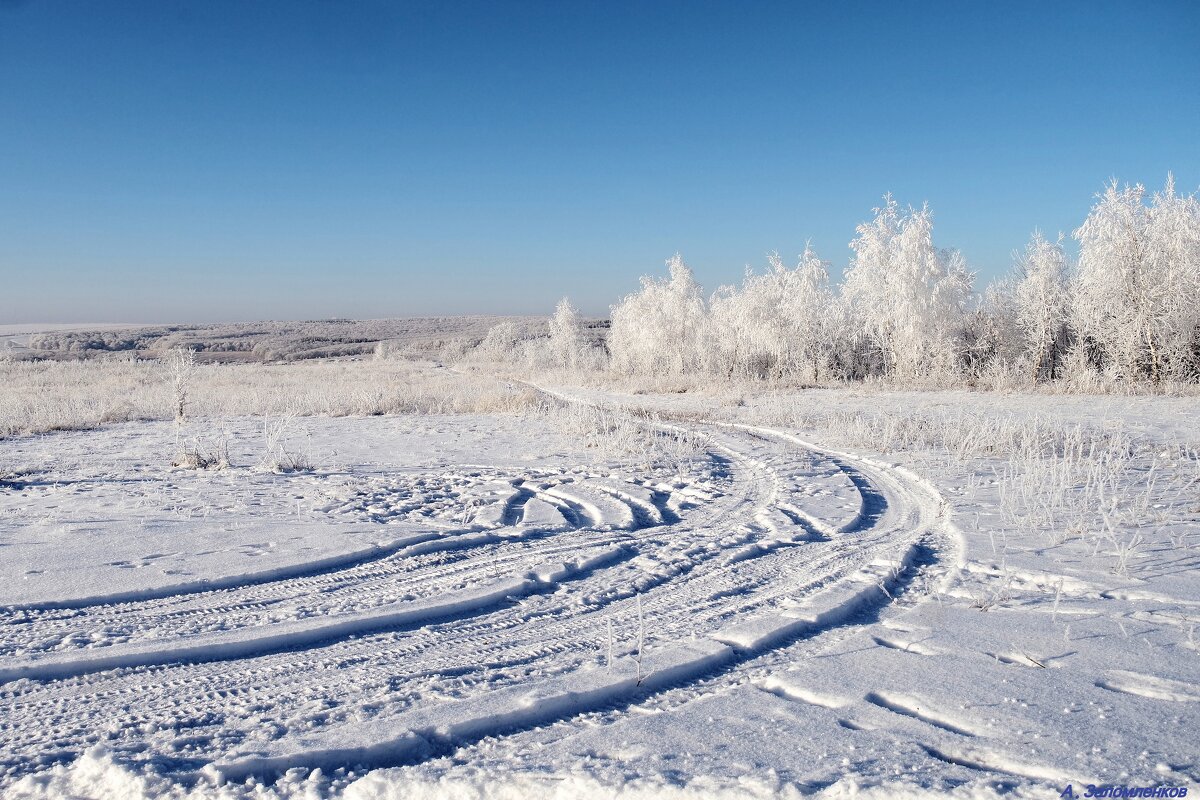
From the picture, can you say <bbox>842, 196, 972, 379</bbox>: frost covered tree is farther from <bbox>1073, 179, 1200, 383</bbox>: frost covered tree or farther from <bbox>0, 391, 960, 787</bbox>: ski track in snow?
<bbox>0, 391, 960, 787</bbox>: ski track in snow

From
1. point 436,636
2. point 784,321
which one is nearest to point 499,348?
point 784,321

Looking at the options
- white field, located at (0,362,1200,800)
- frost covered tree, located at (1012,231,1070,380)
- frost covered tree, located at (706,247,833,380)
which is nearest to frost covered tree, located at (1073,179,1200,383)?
frost covered tree, located at (1012,231,1070,380)

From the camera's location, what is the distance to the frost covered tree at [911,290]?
23438mm

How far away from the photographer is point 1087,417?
14383mm

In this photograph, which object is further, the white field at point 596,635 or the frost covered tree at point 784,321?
the frost covered tree at point 784,321

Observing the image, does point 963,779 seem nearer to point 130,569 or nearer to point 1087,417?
point 130,569

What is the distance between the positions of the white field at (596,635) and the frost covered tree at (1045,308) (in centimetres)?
1581

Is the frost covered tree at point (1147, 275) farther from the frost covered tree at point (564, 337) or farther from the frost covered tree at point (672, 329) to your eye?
the frost covered tree at point (564, 337)

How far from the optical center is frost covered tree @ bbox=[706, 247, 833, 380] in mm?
27391

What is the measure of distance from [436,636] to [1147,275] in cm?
2237

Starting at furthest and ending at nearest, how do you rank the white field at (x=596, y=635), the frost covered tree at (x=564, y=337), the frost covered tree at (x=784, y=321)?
the frost covered tree at (x=564, y=337)
the frost covered tree at (x=784, y=321)
the white field at (x=596, y=635)

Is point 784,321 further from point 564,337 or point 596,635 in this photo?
point 596,635

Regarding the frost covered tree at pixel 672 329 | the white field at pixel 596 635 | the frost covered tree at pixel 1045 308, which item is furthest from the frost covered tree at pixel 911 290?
the white field at pixel 596 635

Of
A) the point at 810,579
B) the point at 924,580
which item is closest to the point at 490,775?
the point at 810,579
